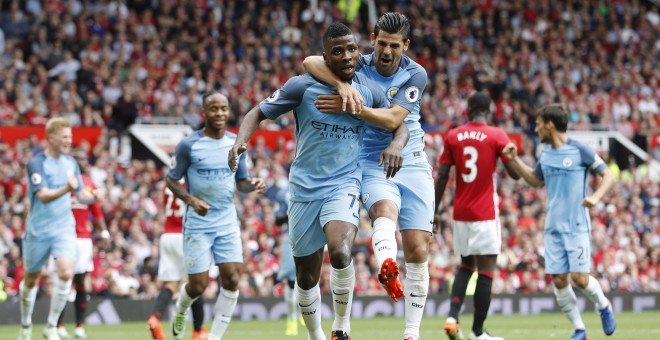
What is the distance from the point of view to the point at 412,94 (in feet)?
30.2

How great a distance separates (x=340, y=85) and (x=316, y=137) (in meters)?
0.46

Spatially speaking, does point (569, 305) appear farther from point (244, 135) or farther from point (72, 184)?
point (72, 184)

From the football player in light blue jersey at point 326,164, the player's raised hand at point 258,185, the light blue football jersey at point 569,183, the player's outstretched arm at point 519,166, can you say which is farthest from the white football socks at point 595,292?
the football player in light blue jersey at point 326,164

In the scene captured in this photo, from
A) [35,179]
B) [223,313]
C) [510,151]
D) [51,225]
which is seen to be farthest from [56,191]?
[510,151]

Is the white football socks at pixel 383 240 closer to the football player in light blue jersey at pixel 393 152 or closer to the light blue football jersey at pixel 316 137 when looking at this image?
the football player in light blue jersey at pixel 393 152

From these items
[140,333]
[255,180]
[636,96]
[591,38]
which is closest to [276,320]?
[140,333]

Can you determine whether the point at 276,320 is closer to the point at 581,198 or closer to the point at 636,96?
the point at 581,198

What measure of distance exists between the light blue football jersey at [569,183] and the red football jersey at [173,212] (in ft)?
14.4

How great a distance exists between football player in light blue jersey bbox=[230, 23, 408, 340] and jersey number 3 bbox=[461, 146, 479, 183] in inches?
117

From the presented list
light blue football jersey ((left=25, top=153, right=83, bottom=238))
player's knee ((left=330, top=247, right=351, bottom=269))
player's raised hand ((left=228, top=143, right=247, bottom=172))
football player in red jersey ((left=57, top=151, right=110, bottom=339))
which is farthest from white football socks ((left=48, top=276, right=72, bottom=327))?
player's knee ((left=330, top=247, right=351, bottom=269))

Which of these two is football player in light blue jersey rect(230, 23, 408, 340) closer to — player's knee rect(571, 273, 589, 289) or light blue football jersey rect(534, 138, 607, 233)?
light blue football jersey rect(534, 138, 607, 233)

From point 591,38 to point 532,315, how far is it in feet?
49.3

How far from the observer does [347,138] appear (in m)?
8.84

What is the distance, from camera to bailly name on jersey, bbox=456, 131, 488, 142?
11844 millimetres
